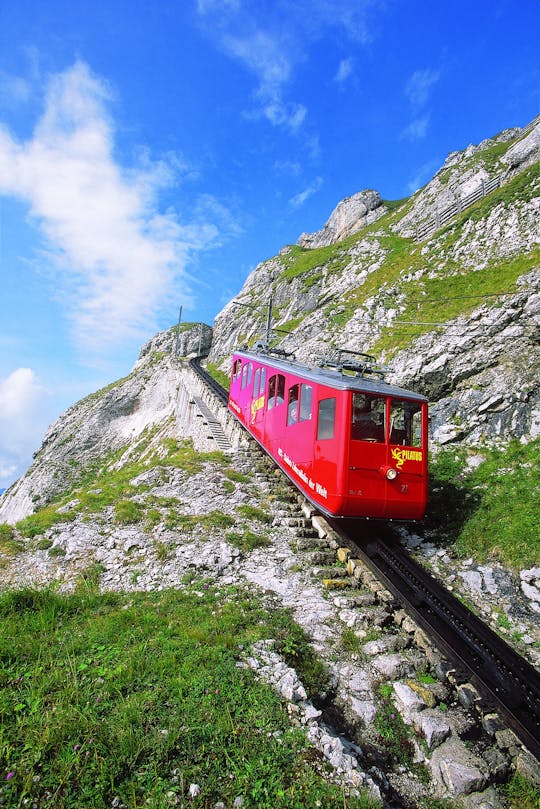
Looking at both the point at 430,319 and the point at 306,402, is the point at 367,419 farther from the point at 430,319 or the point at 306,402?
the point at 430,319

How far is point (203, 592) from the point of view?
294 inches

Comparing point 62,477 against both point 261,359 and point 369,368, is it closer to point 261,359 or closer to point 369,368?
point 261,359

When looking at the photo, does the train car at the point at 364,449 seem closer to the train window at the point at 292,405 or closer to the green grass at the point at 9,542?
the train window at the point at 292,405

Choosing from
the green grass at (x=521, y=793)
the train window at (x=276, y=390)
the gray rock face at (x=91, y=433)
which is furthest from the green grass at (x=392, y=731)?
the gray rock face at (x=91, y=433)

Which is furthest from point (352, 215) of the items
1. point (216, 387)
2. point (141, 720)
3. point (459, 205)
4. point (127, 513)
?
point (141, 720)

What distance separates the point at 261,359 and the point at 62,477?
27574 millimetres

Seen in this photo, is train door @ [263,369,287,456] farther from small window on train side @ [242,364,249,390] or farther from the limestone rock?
the limestone rock

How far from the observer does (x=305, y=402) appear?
1105 cm

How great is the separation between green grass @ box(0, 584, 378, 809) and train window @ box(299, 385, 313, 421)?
5.70m

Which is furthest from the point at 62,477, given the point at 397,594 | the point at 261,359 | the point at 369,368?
the point at 397,594

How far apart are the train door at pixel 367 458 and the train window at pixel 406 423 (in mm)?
262

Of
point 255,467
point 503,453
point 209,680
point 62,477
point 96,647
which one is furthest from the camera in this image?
point 62,477

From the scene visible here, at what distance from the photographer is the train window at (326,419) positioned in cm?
929

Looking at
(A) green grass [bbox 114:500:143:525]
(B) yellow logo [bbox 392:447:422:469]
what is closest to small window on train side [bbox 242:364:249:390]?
(A) green grass [bbox 114:500:143:525]
